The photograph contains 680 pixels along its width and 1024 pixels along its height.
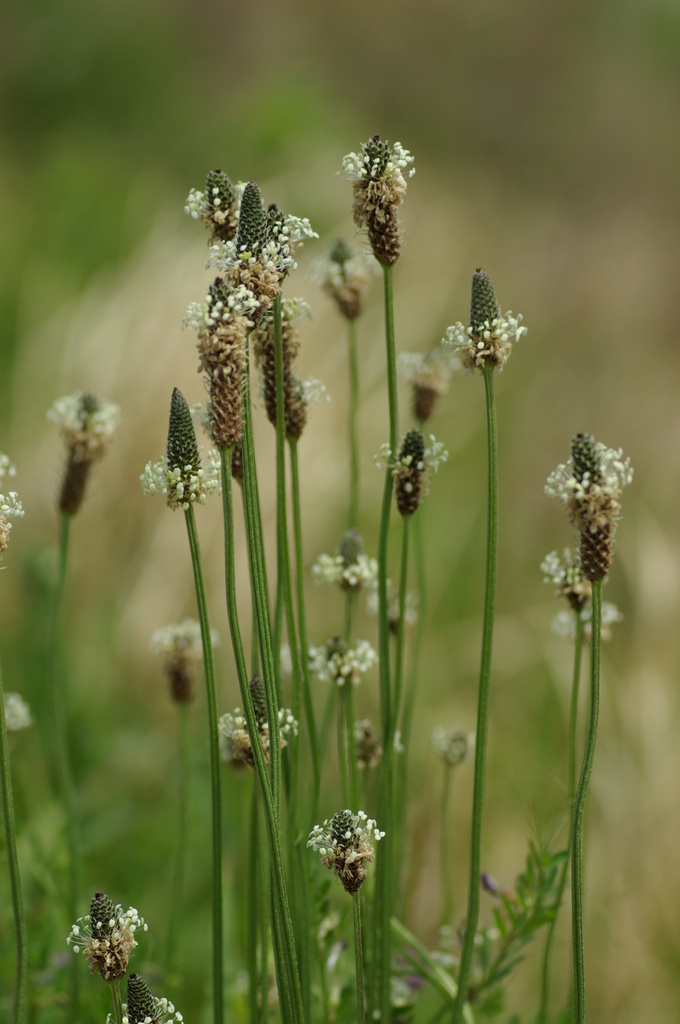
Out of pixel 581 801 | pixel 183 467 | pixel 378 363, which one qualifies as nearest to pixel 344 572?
pixel 183 467

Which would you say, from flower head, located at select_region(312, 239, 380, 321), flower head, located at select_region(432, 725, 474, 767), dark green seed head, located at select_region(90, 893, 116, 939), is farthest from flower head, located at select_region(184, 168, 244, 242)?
flower head, located at select_region(432, 725, 474, 767)

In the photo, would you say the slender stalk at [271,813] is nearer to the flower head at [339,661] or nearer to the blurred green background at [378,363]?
the flower head at [339,661]

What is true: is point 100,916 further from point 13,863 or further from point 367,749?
point 367,749

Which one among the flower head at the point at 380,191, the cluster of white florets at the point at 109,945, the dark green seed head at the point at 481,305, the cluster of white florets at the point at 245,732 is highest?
the flower head at the point at 380,191

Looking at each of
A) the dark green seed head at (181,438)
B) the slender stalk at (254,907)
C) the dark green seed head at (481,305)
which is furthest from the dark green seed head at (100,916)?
the dark green seed head at (481,305)

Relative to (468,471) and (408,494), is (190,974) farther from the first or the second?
(468,471)

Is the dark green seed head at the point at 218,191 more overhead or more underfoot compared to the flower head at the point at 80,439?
more underfoot
